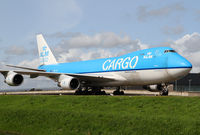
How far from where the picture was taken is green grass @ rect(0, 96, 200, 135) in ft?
45.9

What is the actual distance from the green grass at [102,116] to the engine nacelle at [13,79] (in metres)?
7.59

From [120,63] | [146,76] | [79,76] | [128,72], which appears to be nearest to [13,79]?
[79,76]

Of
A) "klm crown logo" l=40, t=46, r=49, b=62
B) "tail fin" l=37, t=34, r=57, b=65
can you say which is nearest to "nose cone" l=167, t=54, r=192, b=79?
"tail fin" l=37, t=34, r=57, b=65

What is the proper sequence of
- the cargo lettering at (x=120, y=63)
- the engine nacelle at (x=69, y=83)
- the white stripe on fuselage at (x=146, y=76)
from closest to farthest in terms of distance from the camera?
1. the white stripe on fuselage at (x=146, y=76)
2. the cargo lettering at (x=120, y=63)
3. the engine nacelle at (x=69, y=83)

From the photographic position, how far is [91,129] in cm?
1545

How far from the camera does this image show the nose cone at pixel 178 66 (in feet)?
78.1

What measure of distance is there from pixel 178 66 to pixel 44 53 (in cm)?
2729

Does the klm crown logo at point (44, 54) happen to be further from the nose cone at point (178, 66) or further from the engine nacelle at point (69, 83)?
the nose cone at point (178, 66)

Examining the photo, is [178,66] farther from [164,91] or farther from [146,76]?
[146,76]

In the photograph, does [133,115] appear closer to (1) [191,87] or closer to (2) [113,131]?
(2) [113,131]

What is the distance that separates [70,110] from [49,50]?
28204mm

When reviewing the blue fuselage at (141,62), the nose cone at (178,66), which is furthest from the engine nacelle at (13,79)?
the nose cone at (178,66)

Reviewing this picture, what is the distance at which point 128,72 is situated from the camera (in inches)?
1109

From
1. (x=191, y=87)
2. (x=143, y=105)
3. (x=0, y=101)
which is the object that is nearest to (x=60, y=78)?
(x=0, y=101)
